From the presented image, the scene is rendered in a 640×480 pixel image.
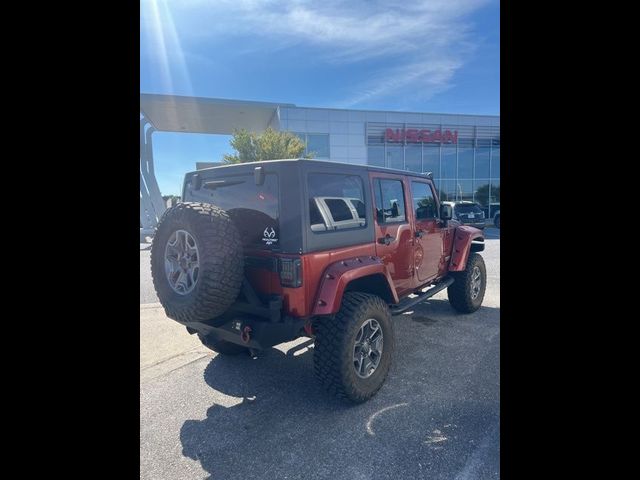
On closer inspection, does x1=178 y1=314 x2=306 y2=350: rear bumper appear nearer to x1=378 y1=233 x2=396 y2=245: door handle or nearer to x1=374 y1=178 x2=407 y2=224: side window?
x1=378 y1=233 x2=396 y2=245: door handle

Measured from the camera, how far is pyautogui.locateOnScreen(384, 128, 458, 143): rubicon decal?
22.9 m

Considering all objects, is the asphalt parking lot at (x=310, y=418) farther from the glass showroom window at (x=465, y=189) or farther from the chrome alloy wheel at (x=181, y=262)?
the glass showroom window at (x=465, y=189)

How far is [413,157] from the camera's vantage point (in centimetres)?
2344

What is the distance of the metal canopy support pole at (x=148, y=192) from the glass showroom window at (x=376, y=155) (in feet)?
45.8

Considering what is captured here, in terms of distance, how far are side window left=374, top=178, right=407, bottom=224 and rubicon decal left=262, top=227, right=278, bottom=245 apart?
1234 mm

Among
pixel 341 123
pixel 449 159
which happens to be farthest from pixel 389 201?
pixel 449 159

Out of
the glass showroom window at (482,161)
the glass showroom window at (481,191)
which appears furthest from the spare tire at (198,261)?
the glass showroom window at (482,161)

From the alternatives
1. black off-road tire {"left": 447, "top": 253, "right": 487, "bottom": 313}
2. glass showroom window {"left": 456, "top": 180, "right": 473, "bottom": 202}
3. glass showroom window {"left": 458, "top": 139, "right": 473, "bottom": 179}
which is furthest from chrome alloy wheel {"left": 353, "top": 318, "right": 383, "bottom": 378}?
glass showroom window {"left": 458, "top": 139, "right": 473, "bottom": 179}

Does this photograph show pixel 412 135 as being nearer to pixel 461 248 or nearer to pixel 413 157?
pixel 413 157

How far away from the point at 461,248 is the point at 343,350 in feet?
10.1

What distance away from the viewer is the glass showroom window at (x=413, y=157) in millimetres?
23297

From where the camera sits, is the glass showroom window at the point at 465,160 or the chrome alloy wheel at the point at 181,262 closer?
the chrome alloy wheel at the point at 181,262
